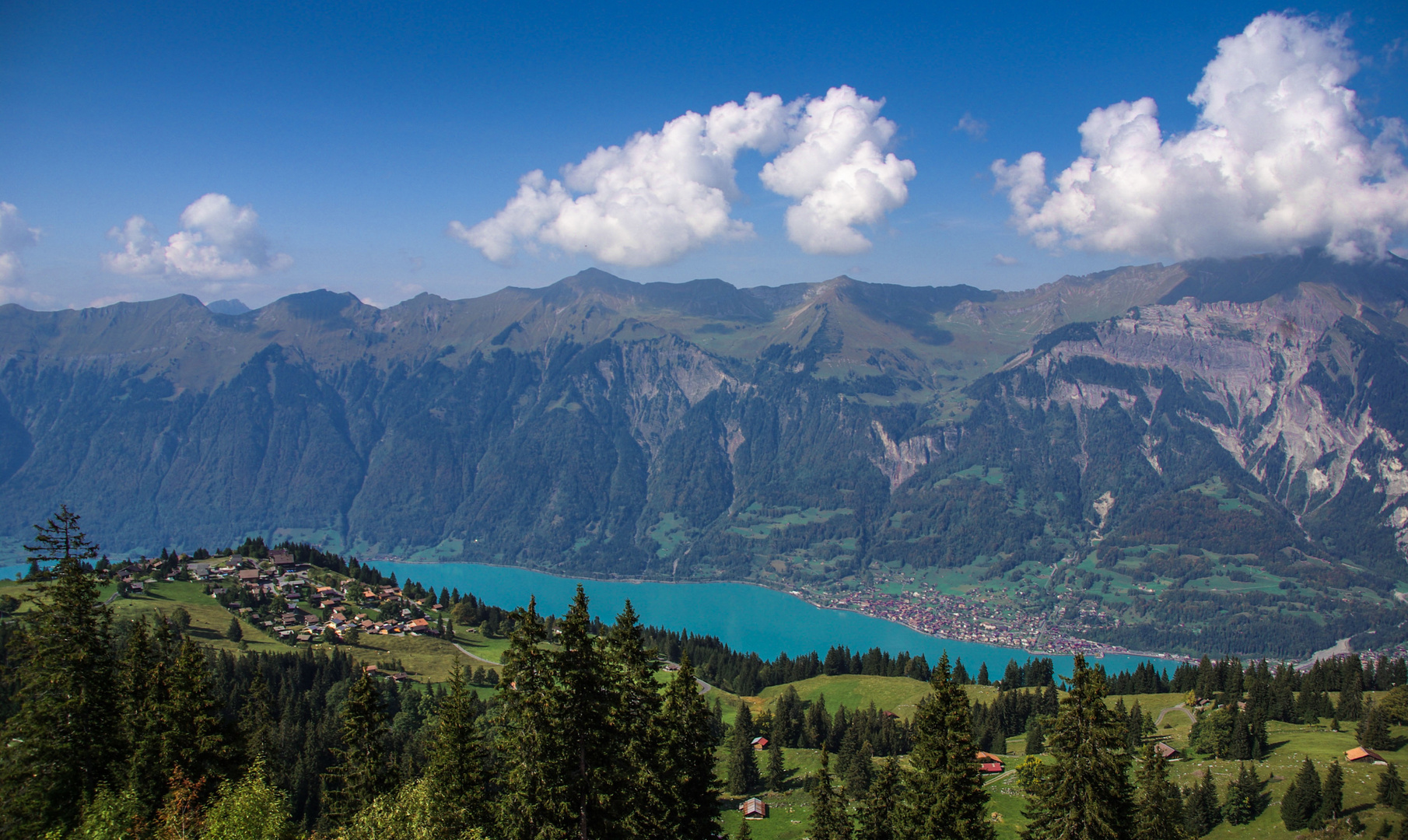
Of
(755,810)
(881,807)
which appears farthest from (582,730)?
(755,810)

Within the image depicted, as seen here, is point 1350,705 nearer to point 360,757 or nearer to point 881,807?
point 881,807

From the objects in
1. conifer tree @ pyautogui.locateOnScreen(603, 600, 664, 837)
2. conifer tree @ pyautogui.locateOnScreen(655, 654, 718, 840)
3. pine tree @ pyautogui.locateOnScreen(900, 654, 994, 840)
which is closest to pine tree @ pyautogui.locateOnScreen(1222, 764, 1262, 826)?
pine tree @ pyautogui.locateOnScreen(900, 654, 994, 840)

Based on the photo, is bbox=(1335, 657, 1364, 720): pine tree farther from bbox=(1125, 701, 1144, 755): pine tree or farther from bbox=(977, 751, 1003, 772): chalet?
bbox=(977, 751, 1003, 772): chalet

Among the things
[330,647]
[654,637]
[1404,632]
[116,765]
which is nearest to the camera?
[116,765]

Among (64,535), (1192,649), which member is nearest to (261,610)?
(64,535)

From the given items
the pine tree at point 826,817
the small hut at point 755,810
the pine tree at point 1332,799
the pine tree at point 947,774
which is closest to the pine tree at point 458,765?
the pine tree at point 826,817

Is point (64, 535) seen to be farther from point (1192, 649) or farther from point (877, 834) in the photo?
point (1192, 649)
